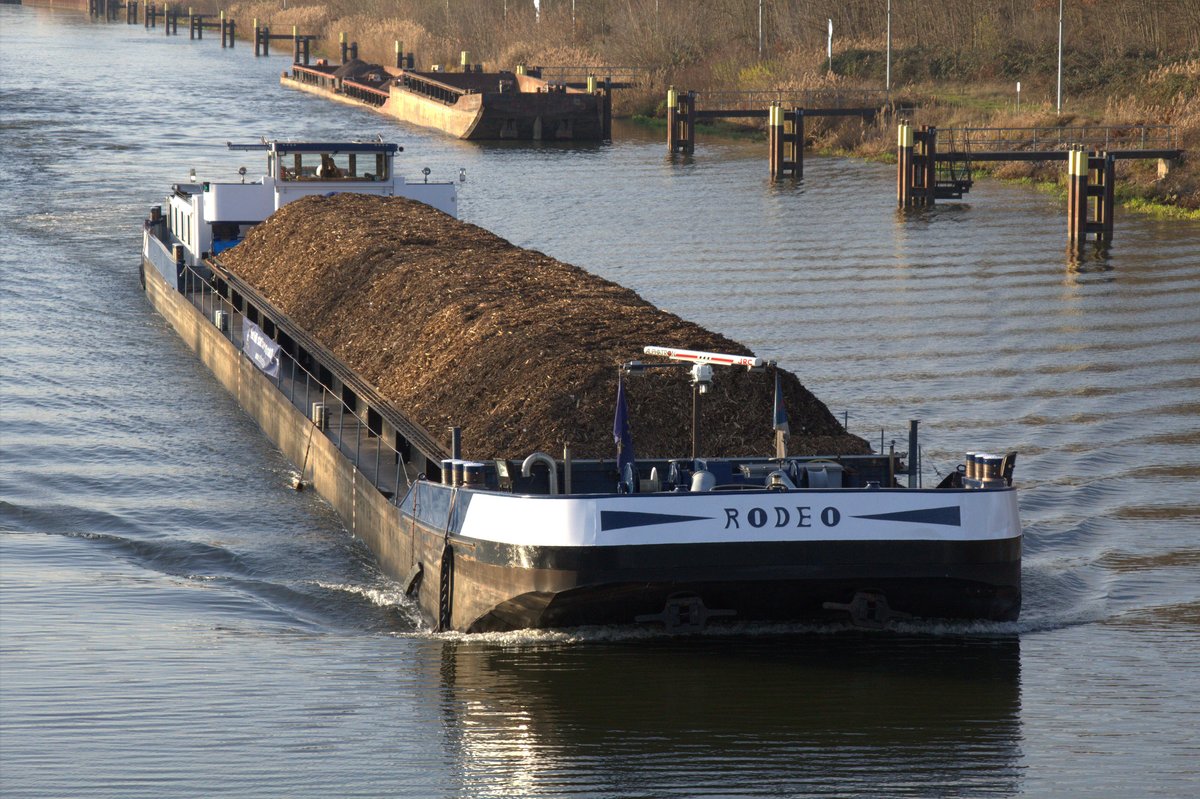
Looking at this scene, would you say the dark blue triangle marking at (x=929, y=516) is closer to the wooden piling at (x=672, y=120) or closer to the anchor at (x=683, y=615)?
the anchor at (x=683, y=615)

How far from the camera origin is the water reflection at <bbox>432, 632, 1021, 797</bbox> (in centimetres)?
1266

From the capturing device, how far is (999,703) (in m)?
14.1

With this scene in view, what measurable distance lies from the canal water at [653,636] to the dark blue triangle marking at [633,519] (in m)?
1.33

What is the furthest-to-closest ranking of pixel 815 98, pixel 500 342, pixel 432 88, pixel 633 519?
pixel 432 88 < pixel 815 98 < pixel 500 342 < pixel 633 519

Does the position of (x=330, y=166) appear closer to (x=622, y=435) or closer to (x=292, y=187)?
(x=292, y=187)

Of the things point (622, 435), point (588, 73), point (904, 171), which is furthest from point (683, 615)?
point (588, 73)

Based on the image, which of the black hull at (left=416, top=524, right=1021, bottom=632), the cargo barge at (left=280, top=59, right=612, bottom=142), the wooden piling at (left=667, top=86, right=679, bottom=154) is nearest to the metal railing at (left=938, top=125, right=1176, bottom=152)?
the wooden piling at (left=667, top=86, right=679, bottom=154)

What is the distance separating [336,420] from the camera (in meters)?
21.5

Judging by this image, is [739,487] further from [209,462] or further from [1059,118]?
[1059,118]

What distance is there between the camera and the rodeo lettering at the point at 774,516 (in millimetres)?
13953

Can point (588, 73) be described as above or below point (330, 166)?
above

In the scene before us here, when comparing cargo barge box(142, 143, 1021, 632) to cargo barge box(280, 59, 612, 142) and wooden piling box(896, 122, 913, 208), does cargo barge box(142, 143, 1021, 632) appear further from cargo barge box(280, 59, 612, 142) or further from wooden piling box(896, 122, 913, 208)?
cargo barge box(280, 59, 612, 142)

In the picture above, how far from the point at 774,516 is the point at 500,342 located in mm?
5217

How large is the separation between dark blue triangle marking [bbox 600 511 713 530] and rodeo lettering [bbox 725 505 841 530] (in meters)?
0.26
